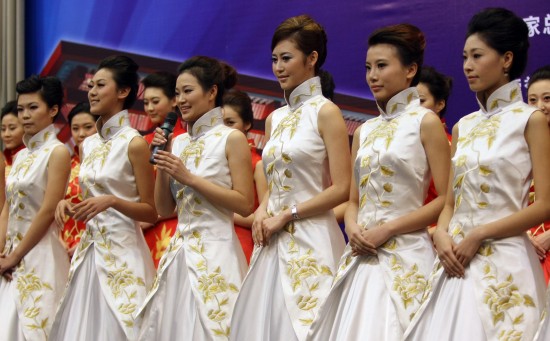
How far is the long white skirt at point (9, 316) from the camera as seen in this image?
4145 mm

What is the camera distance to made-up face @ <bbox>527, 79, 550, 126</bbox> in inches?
137

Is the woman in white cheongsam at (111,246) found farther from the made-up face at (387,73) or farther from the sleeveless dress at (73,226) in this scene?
the made-up face at (387,73)

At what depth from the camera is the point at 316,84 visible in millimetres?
3416

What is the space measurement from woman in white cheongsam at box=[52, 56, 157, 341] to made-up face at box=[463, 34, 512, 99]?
4.89ft

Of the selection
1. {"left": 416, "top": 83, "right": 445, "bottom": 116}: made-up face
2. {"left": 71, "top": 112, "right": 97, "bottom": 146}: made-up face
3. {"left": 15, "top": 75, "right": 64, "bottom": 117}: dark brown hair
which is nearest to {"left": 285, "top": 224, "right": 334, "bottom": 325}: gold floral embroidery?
{"left": 416, "top": 83, "right": 445, "bottom": 116}: made-up face

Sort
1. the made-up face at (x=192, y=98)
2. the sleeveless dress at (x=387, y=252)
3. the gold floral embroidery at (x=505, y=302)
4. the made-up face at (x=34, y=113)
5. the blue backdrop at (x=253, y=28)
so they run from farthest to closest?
the made-up face at (x=34, y=113) < the blue backdrop at (x=253, y=28) < the made-up face at (x=192, y=98) < the sleeveless dress at (x=387, y=252) < the gold floral embroidery at (x=505, y=302)

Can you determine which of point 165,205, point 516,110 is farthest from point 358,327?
point 165,205

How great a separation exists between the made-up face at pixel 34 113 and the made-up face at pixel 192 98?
1.04m

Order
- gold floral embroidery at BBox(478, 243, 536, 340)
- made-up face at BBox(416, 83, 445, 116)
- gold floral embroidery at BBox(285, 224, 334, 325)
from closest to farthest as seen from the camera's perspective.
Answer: gold floral embroidery at BBox(478, 243, 536, 340), gold floral embroidery at BBox(285, 224, 334, 325), made-up face at BBox(416, 83, 445, 116)

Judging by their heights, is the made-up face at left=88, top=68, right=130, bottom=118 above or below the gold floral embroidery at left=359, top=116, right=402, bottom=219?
below

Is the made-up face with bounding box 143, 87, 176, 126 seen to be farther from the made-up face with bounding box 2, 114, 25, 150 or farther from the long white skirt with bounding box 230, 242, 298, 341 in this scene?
the long white skirt with bounding box 230, 242, 298, 341

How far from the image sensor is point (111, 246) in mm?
3820

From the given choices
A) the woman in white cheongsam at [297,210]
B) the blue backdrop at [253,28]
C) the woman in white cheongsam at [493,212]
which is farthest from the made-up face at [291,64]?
the blue backdrop at [253,28]

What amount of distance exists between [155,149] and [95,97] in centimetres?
70
